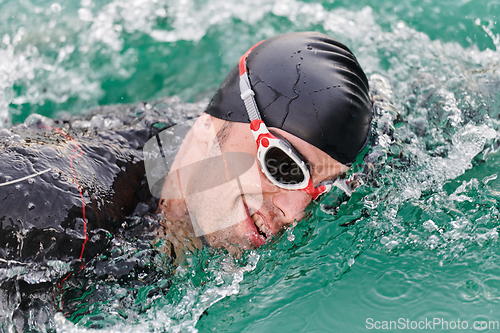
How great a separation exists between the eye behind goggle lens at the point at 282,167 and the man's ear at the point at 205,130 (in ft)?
1.62

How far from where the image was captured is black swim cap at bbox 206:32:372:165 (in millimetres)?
2518

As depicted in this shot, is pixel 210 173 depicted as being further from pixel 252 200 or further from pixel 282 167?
pixel 282 167

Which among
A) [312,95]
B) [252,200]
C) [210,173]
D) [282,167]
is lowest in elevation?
[252,200]

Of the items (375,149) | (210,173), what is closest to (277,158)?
(210,173)

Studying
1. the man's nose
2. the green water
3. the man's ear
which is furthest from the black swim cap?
the green water

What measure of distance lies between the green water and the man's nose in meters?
0.24

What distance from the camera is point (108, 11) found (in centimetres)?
542

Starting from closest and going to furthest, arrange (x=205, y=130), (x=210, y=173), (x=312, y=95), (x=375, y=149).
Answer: (x=312, y=95) < (x=210, y=173) < (x=205, y=130) < (x=375, y=149)

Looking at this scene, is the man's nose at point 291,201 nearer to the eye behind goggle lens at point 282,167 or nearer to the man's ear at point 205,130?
the eye behind goggle lens at point 282,167

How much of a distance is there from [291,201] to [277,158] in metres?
0.39

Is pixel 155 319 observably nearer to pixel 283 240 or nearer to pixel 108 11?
pixel 283 240

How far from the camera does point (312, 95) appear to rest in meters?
2.52

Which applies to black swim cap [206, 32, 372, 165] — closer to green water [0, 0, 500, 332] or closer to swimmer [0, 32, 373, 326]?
swimmer [0, 32, 373, 326]

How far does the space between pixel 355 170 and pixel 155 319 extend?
1.81 metres
